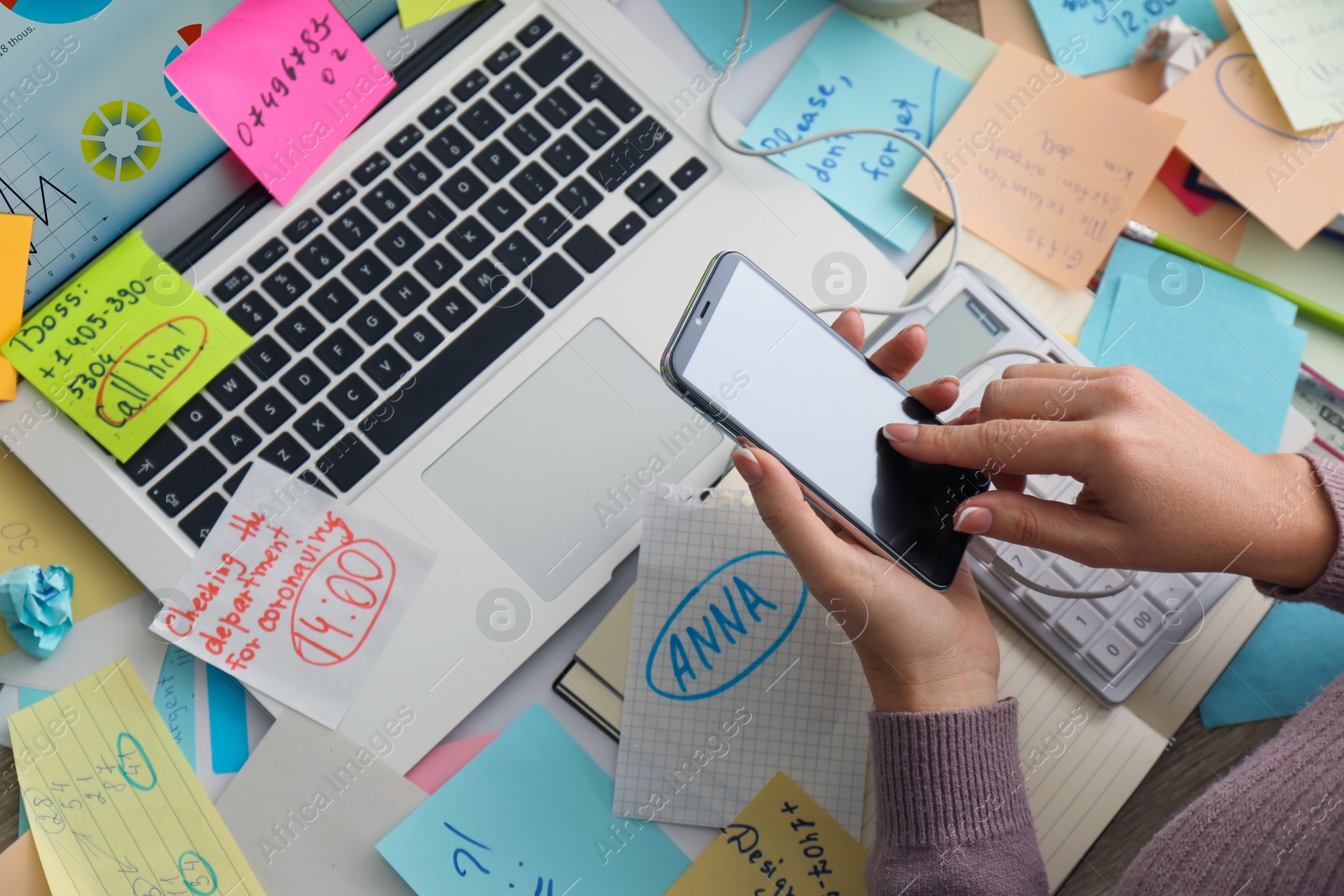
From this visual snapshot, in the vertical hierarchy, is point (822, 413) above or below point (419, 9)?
below

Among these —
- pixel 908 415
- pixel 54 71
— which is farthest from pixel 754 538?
pixel 54 71

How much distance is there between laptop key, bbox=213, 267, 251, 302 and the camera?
573mm

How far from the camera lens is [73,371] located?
0.56 m

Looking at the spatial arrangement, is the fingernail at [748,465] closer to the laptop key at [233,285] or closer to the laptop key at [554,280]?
the laptop key at [554,280]

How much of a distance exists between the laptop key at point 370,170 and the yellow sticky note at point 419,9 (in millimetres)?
98

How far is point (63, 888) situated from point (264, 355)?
351 millimetres

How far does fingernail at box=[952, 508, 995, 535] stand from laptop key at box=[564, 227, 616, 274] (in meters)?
0.29

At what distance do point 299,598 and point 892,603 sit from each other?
0.37 m

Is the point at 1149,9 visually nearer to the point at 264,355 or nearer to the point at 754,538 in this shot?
the point at 754,538

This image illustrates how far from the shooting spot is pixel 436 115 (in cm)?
60

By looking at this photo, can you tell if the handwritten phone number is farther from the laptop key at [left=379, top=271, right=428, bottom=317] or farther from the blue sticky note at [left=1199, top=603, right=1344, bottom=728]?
the blue sticky note at [left=1199, top=603, right=1344, bottom=728]

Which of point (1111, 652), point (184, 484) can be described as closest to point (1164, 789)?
point (1111, 652)

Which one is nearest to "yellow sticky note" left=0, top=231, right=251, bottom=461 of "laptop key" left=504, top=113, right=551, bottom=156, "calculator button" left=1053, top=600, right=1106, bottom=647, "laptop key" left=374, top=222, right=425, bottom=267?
"laptop key" left=374, top=222, right=425, bottom=267

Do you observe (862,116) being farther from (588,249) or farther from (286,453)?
(286,453)
